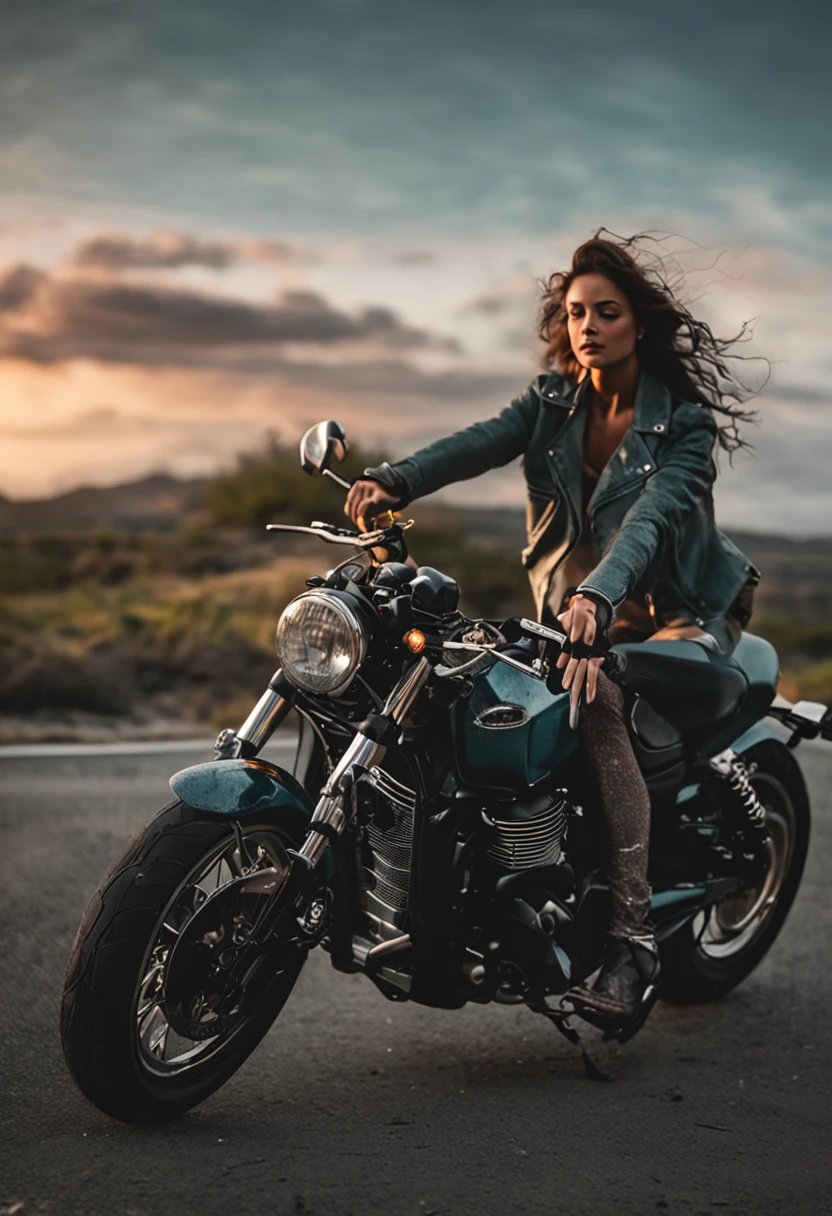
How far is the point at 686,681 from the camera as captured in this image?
4.34 m

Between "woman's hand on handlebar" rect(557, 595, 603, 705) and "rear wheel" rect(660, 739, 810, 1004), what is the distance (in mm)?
1502

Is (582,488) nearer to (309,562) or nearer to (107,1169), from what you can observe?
(107,1169)

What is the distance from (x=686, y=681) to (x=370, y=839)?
3.62ft

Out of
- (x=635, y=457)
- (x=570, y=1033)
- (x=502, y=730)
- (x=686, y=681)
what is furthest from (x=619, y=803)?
(x=635, y=457)

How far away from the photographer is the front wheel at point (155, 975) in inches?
133

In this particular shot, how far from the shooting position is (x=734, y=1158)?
376cm

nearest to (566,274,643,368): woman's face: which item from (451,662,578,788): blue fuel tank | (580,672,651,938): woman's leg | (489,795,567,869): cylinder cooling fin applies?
(580,672,651,938): woman's leg

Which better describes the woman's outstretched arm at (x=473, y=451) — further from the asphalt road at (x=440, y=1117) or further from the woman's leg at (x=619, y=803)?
the asphalt road at (x=440, y=1117)

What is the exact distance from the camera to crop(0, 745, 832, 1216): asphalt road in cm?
338

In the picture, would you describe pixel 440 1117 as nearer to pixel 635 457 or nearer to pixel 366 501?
pixel 366 501

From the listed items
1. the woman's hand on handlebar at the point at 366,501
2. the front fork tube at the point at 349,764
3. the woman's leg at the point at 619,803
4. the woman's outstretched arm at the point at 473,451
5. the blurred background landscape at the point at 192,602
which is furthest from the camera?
the blurred background landscape at the point at 192,602

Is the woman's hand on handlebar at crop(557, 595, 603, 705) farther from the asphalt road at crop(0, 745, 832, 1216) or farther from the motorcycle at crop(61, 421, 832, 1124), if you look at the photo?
the asphalt road at crop(0, 745, 832, 1216)

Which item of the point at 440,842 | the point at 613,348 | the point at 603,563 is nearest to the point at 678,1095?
the point at 440,842

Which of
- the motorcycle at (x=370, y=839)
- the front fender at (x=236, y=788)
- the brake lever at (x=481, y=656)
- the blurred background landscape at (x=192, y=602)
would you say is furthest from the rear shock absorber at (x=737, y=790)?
the blurred background landscape at (x=192, y=602)
